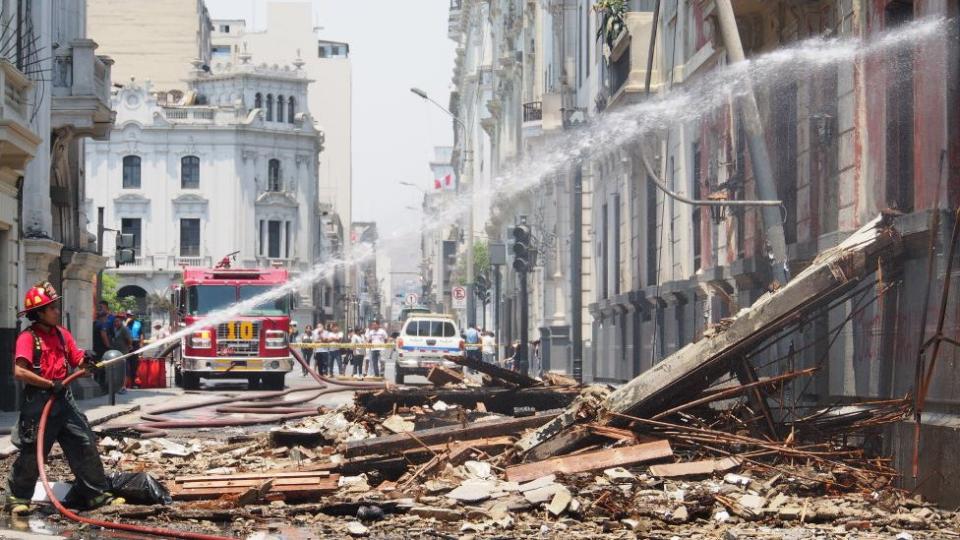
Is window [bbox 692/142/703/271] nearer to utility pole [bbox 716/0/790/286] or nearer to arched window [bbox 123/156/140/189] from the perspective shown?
utility pole [bbox 716/0/790/286]

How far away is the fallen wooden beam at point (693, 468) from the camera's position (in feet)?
39.0

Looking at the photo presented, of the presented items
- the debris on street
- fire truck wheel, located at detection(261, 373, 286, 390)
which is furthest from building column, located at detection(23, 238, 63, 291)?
the debris on street

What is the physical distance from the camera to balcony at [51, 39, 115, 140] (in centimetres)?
2919

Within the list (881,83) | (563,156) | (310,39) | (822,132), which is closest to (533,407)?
(822,132)

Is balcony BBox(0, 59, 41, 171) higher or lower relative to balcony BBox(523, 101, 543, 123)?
lower

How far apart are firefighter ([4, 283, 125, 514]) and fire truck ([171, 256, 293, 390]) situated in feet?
76.5

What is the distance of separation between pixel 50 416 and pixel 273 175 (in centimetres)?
8506

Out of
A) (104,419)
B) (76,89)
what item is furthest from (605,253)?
(104,419)

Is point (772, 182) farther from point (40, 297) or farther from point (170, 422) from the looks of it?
point (170, 422)

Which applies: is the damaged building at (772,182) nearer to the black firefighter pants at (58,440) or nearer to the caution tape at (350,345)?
the caution tape at (350,345)

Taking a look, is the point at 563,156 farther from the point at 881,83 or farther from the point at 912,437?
the point at 912,437

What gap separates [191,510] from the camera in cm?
1111

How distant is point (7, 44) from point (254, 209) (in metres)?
70.6

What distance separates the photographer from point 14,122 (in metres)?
21.5
